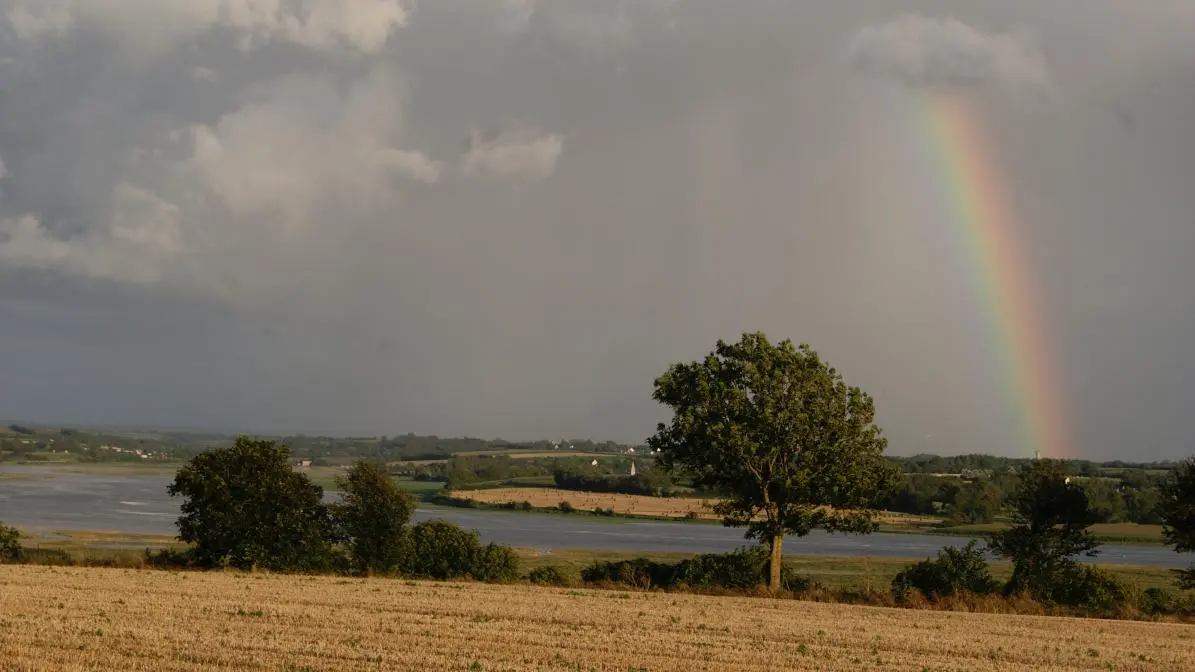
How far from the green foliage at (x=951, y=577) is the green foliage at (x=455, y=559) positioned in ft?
58.0

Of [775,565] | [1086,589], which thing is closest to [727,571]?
[775,565]

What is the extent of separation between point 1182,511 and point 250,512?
4478 cm

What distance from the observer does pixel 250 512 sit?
46.6 meters

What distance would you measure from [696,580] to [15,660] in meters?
30.1

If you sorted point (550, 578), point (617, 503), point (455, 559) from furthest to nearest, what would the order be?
point (617, 503) < point (455, 559) < point (550, 578)

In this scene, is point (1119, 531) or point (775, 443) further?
point (1119, 531)

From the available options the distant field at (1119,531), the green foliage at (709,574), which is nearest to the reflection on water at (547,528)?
the distant field at (1119,531)

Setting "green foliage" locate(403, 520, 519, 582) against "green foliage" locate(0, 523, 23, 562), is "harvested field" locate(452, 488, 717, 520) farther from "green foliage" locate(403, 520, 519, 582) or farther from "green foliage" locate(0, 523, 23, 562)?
"green foliage" locate(0, 523, 23, 562)

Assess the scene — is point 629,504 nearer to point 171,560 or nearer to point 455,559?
point 455,559

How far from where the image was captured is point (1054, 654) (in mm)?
24922

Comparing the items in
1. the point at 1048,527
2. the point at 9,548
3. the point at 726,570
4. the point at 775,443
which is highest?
the point at 775,443

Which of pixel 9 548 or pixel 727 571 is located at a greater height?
pixel 727 571

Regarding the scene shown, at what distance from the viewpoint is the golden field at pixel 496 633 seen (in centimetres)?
1927

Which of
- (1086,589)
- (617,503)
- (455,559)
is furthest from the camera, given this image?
(617,503)
